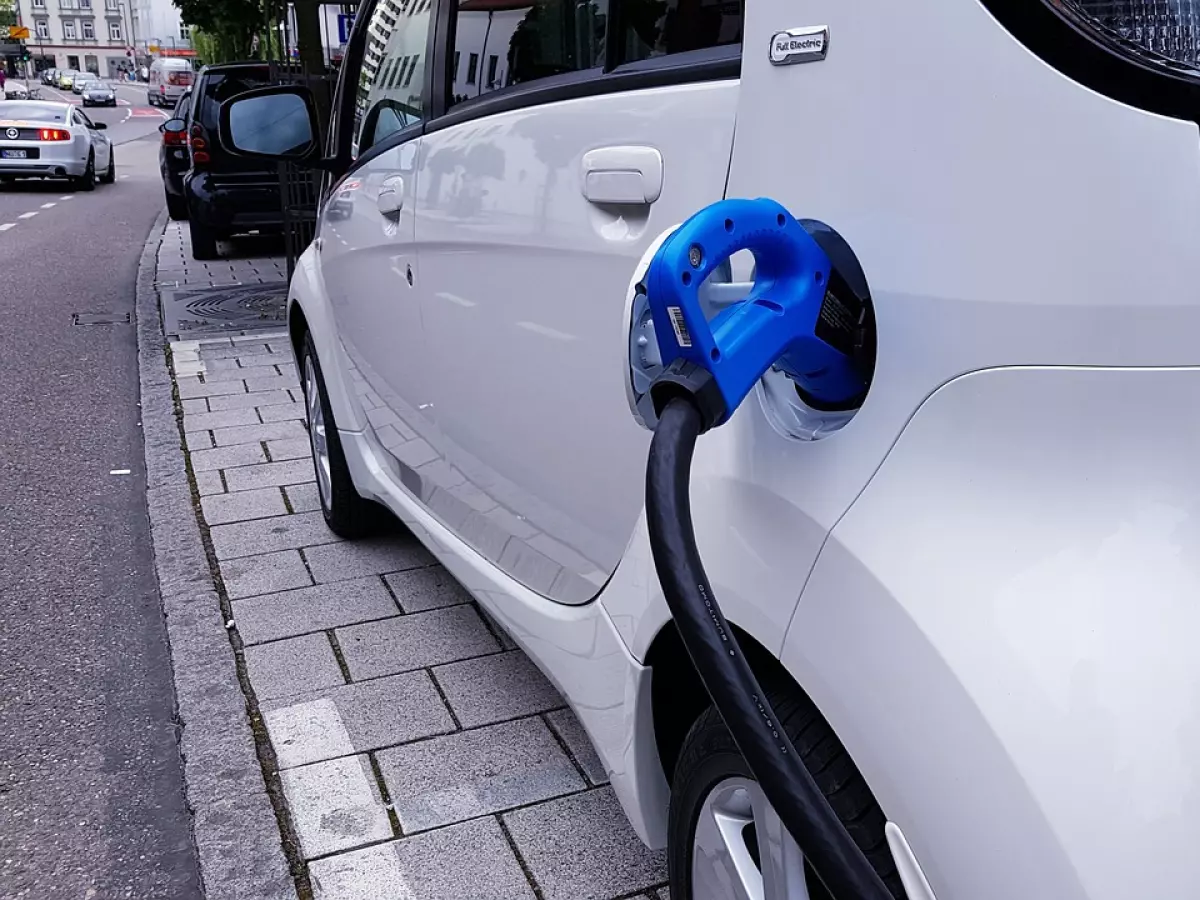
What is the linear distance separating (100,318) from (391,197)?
697cm

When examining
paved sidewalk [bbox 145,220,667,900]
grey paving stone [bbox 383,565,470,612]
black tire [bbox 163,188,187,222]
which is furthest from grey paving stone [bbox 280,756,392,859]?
black tire [bbox 163,188,187,222]

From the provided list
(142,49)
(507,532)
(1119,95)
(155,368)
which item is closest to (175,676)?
(507,532)

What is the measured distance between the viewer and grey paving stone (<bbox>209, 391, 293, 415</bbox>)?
614 centimetres

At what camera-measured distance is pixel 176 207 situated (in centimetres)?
1495

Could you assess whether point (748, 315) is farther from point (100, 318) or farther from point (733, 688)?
point (100, 318)

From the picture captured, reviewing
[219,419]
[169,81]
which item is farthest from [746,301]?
[169,81]

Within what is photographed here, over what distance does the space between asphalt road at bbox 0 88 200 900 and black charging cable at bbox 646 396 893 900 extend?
1733 mm

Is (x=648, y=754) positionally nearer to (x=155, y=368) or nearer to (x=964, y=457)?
(x=964, y=457)

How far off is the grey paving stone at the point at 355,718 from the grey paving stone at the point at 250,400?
333cm

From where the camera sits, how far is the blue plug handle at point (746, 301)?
45.2 inches

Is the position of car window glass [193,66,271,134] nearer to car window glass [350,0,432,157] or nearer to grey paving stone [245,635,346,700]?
car window glass [350,0,432,157]

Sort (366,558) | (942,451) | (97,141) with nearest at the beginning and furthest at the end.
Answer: (942,451) → (366,558) → (97,141)

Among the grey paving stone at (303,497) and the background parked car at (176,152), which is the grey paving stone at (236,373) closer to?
the grey paving stone at (303,497)

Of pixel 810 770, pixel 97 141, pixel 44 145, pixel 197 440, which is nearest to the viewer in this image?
pixel 810 770
